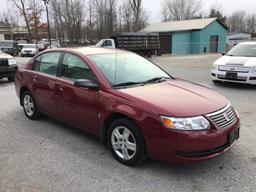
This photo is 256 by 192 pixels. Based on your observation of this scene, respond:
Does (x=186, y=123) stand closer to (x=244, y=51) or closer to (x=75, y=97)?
(x=75, y=97)

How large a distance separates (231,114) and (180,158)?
39.3 inches

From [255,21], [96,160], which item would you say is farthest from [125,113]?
[255,21]

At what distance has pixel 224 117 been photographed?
341 cm

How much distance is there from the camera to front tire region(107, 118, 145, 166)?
11.2 ft

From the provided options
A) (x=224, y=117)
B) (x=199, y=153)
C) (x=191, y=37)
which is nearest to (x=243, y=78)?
(x=224, y=117)

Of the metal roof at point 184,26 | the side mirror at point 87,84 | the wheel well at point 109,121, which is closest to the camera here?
the wheel well at point 109,121

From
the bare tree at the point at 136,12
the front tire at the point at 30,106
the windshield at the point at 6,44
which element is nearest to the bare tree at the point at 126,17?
the bare tree at the point at 136,12

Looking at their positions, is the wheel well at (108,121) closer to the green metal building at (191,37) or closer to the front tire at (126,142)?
the front tire at (126,142)

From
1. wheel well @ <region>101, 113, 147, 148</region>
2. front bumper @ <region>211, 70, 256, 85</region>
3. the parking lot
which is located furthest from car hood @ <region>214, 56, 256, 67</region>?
wheel well @ <region>101, 113, 147, 148</region>

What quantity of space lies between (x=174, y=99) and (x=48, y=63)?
2710 mm

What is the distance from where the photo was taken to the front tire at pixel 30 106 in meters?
5.48

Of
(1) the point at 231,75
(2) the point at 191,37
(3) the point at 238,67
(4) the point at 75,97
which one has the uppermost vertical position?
(2) the point at 191,37

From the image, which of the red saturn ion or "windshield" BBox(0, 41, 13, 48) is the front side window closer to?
the red saturn ion

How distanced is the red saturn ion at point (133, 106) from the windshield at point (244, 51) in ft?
18.7
